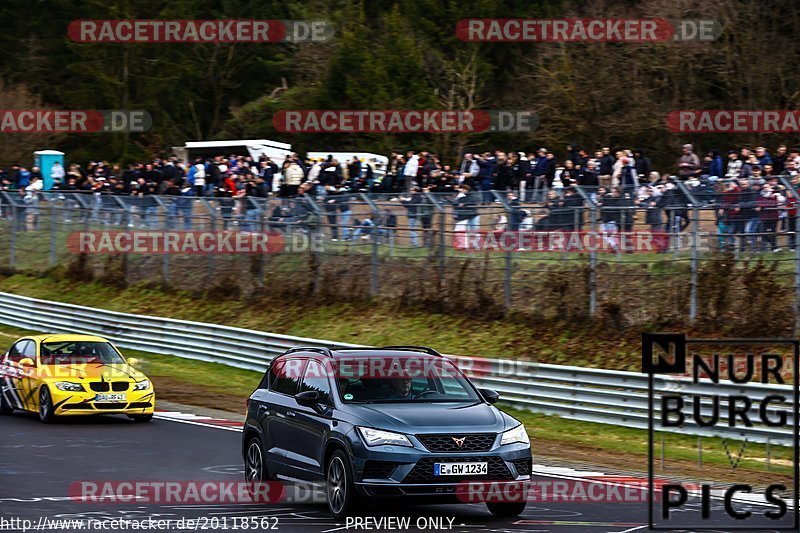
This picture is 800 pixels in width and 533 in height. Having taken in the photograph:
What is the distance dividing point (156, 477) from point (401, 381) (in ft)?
11.7

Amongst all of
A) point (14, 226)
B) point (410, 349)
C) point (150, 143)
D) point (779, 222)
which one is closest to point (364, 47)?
point (150, 143)

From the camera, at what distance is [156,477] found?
14516mm

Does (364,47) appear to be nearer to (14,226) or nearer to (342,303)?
(14,226)

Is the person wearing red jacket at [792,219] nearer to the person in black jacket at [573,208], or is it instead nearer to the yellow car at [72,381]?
the person in black jacket at [573,208]

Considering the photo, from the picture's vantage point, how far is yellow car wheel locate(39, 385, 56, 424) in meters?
20.0

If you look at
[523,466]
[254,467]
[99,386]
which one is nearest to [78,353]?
[99,386]

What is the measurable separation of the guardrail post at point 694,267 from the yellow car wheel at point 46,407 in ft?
35.6

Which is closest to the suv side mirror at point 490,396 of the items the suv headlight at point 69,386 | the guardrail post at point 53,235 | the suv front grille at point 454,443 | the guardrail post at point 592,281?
the suv front grille at point 454,443

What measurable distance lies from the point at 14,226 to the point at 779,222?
25.3m

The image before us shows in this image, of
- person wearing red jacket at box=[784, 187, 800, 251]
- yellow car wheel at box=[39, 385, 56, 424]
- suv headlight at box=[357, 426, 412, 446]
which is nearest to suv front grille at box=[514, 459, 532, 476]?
suv headlight at box=[357, 426, 412, 446]

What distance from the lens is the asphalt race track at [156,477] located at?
38.2ft

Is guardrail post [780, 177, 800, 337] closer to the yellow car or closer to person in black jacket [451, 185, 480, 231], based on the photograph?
person in black jacket [451, 185, 480, 231]

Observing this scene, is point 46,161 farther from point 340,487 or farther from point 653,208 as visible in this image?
point 340,487

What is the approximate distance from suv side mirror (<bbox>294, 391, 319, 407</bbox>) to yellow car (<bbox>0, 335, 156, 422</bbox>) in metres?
8.29
